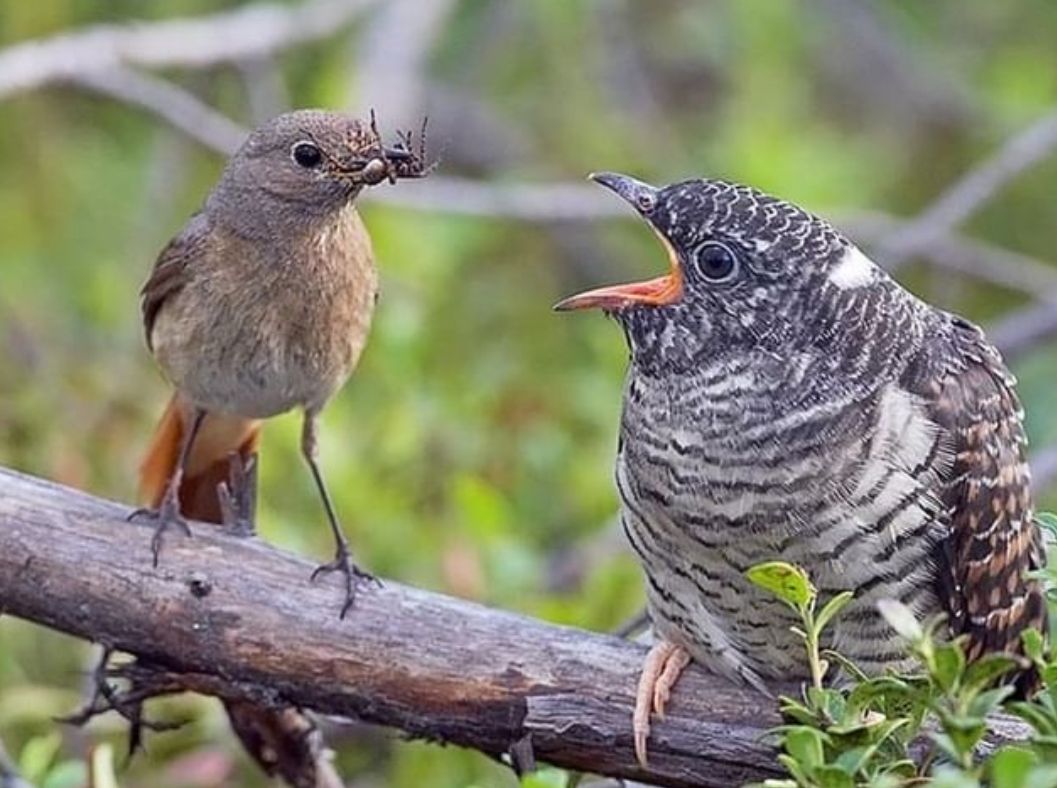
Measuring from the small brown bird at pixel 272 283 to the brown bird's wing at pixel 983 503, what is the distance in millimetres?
816

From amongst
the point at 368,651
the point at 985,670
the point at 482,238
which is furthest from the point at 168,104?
the point at 985,670

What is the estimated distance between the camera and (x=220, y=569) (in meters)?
2.96

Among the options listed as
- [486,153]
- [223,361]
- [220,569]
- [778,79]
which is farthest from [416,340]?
[486,153]

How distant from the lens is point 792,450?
2883 millimetres

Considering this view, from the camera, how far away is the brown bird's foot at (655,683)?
2.78 meters

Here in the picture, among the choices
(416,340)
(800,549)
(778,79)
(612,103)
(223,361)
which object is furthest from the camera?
(612,103)

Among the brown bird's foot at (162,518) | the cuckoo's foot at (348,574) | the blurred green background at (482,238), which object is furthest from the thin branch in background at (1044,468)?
the brown bird's foot at (162,518)

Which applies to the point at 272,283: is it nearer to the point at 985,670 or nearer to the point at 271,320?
the point at 271,320

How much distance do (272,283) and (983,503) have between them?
1.05 meters

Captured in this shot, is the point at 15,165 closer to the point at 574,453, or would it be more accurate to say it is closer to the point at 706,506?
the point at 574,453

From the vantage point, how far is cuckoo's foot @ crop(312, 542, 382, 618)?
2.96 metres

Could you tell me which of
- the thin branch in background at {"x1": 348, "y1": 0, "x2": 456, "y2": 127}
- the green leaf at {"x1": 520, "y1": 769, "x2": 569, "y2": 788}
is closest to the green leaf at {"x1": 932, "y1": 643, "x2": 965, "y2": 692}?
the green leaf at {"x1": 520, "y1": 769, "x2": 569, "y2": 788}

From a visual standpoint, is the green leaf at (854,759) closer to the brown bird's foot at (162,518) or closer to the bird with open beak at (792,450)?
the bird with open beak at (792,450)

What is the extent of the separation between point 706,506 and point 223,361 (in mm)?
775
